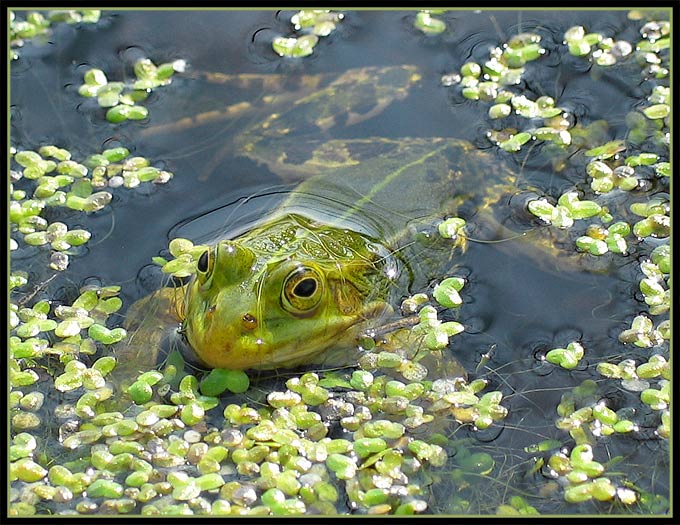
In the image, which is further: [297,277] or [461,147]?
[461,147]

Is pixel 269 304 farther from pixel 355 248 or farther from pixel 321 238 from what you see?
pixel 355 248

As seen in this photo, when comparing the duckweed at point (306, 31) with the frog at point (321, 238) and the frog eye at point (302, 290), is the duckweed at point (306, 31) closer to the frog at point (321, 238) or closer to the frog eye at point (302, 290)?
the frog at point (321, 238)

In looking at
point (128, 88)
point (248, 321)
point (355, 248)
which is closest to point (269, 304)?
point (248, 321)

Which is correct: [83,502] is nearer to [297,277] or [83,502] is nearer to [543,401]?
[297,277]

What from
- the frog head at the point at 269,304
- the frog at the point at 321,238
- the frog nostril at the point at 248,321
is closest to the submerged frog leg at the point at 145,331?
the frog at the point at 321,238

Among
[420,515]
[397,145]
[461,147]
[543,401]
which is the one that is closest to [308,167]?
[397,145]

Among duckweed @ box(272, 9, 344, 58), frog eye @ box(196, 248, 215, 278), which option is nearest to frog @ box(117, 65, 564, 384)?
→ frog eye @ box(196, 248, 215, 278)
